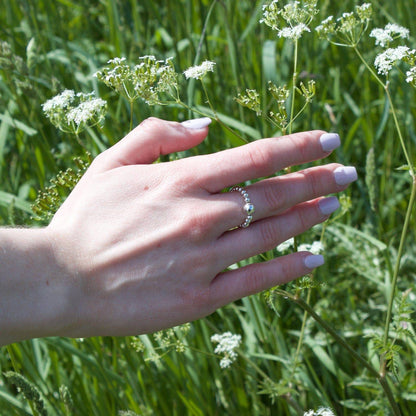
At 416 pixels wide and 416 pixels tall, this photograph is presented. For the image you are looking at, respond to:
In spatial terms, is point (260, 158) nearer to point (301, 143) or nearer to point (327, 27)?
point (301, 143)

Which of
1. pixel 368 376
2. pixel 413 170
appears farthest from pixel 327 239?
pixel 413 170

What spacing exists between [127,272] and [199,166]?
0.86 ft

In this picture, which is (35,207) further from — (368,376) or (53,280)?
(368,376)

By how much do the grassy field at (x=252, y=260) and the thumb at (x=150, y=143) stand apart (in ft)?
0.40

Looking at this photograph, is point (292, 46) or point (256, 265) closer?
point (256, 265)

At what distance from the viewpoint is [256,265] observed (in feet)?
4.59

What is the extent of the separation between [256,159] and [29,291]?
52 centimetres

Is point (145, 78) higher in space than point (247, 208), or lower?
higher

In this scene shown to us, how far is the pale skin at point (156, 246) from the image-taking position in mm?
1307

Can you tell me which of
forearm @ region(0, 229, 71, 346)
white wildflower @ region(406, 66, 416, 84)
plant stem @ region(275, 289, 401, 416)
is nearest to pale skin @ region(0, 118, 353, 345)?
forearm @ region(0, 229, 71, 346)

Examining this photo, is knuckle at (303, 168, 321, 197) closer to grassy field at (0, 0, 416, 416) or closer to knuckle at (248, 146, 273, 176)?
knuckle at (248, 146, 273, 176)

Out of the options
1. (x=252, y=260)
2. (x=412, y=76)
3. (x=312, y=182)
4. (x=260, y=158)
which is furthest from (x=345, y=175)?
(x=252, y=260)

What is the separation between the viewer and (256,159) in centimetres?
134

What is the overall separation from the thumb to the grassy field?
0.40ft
